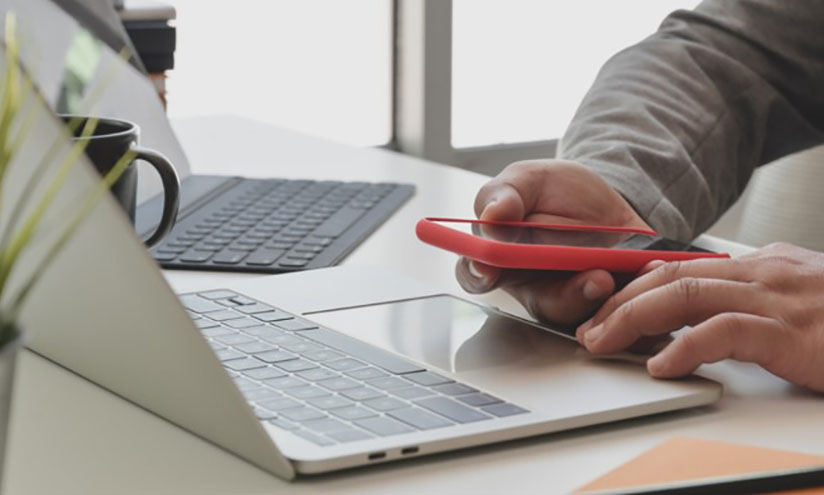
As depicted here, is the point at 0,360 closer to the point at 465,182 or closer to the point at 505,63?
the point at 465,182

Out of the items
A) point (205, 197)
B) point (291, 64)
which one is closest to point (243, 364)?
point (205, 197)

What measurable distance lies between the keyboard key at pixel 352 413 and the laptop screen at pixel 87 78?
1.42 feet

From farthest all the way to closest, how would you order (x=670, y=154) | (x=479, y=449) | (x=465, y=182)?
(x=465, y=182), (x=670, y=154), (x=479, y=449)

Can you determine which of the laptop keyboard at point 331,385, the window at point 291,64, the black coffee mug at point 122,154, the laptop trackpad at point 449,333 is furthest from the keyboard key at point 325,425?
the window at point 291,64

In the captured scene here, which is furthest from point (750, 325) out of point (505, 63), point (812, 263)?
point (505, 63)

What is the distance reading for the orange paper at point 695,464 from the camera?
53cm

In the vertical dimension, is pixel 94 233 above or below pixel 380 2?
above

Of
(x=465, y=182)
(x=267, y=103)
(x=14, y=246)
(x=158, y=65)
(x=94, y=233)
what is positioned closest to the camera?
(x=14, y=246)

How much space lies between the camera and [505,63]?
10.1 feet

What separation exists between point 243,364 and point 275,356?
0.07ft

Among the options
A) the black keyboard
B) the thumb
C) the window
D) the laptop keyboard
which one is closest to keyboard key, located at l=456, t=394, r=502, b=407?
the laptop keyboard

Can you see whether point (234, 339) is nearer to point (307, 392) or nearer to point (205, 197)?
point (307, 392)

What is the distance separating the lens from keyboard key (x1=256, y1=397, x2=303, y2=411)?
22.9 inches

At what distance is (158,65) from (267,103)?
141 centimetres
